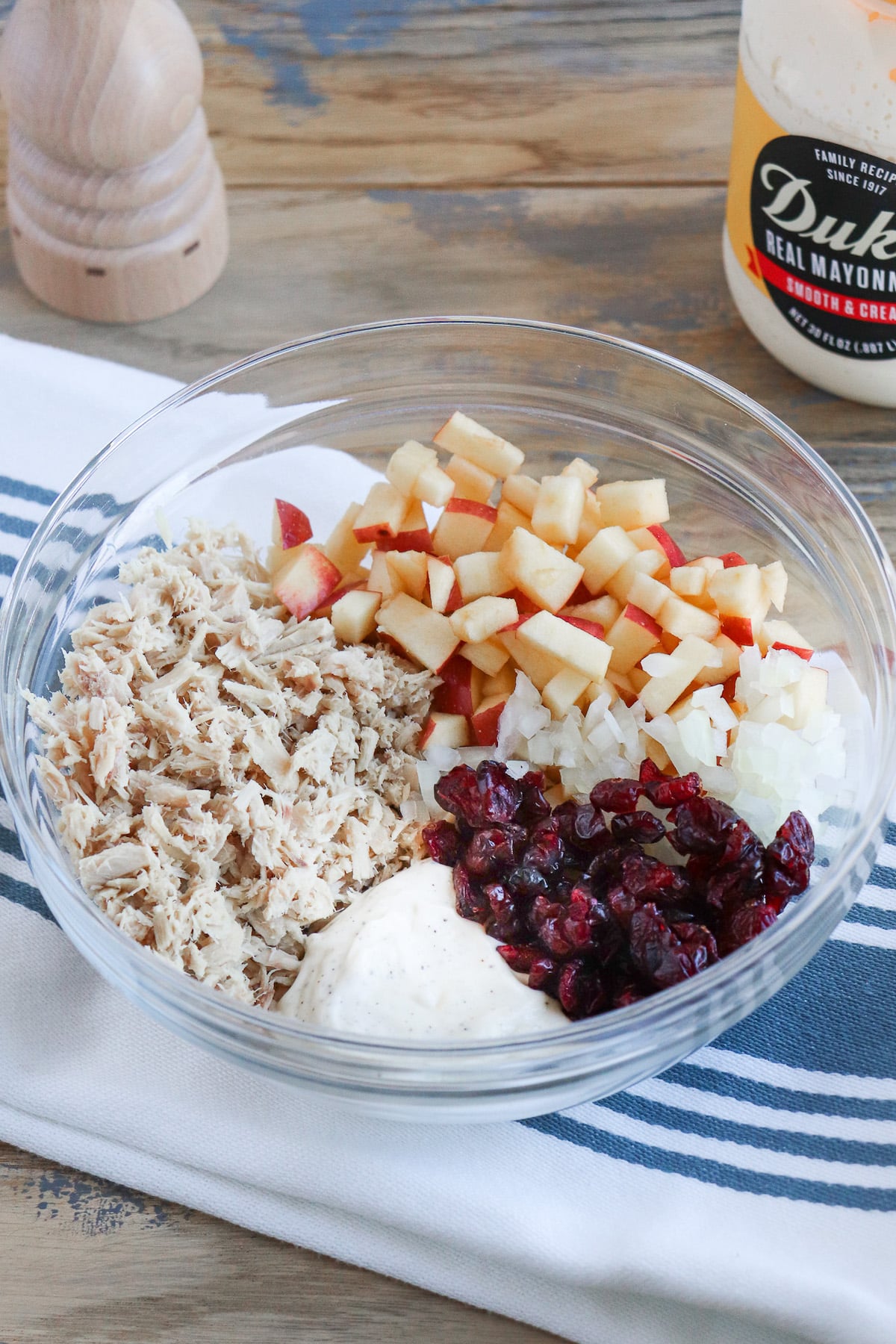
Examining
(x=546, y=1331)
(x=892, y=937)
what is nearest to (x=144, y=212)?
(x=892, y=937)

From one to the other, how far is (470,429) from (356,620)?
376mm

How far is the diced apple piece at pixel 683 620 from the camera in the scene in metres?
1.87

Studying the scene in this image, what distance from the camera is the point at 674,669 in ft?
6.02

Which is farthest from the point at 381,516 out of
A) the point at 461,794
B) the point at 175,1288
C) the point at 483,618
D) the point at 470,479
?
the point at 175,1288

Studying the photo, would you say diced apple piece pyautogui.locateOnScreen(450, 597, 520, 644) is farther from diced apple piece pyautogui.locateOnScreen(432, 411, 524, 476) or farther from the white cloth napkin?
the white cloth napkin

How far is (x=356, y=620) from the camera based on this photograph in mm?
1938

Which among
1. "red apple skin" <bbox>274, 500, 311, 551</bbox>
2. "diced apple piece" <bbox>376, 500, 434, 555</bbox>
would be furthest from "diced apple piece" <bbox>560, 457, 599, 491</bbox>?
"red apple skin" <bbox>274, 500, 311, 551</bbox>

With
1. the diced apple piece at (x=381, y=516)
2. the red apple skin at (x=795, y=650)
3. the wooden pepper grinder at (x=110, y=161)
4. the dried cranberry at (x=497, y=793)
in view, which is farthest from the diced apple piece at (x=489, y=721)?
the wooden pepper grinder at (x=110, y=161)

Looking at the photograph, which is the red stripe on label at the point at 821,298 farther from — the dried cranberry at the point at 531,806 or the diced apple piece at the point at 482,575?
the dried cranberry at the point at 531,806

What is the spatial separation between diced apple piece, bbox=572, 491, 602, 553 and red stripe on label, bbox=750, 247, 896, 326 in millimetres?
589

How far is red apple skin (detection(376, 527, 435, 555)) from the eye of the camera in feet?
6.61

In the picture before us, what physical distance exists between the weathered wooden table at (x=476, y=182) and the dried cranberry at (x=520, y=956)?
42.9 inches

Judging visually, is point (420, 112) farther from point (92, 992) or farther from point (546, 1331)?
point (546, 1331)

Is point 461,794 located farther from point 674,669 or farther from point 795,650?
point 795,650
